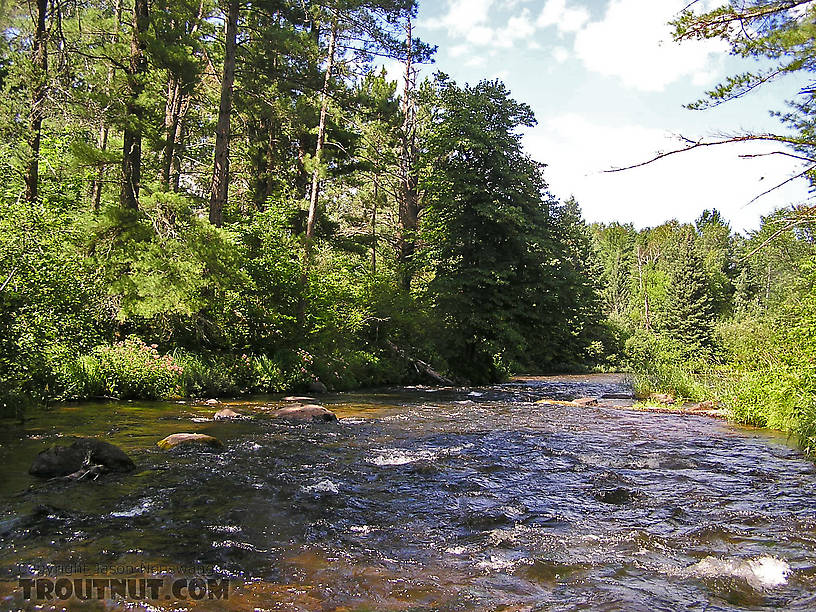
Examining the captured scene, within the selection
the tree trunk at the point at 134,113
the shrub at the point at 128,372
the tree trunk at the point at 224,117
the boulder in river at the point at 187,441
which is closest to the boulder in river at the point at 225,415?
the boulder in river at the point at 187,441

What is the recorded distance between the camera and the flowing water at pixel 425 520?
4.06 meters

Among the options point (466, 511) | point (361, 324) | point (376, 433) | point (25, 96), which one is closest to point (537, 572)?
point (466, 511)

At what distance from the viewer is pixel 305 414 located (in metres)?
11.7

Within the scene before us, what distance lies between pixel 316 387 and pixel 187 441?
395 inches

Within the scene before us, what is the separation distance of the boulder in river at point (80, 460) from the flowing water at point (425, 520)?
0.20 m

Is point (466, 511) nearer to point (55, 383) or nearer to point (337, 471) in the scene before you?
point (337, 471)

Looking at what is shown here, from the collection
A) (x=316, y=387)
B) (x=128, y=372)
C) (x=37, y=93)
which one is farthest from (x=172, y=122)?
(x=316, y=387)

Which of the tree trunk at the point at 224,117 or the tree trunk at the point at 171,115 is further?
the tree trunk at the point at 171,115

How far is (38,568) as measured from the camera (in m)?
4.04

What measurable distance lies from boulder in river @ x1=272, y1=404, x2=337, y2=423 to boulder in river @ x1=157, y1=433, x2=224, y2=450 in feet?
10.3

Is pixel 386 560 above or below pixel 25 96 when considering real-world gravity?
below

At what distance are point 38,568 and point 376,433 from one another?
695 cm

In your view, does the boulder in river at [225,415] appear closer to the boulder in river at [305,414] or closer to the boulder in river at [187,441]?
the boulder in river at [305,414]

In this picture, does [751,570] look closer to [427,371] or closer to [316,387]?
[316,387]
